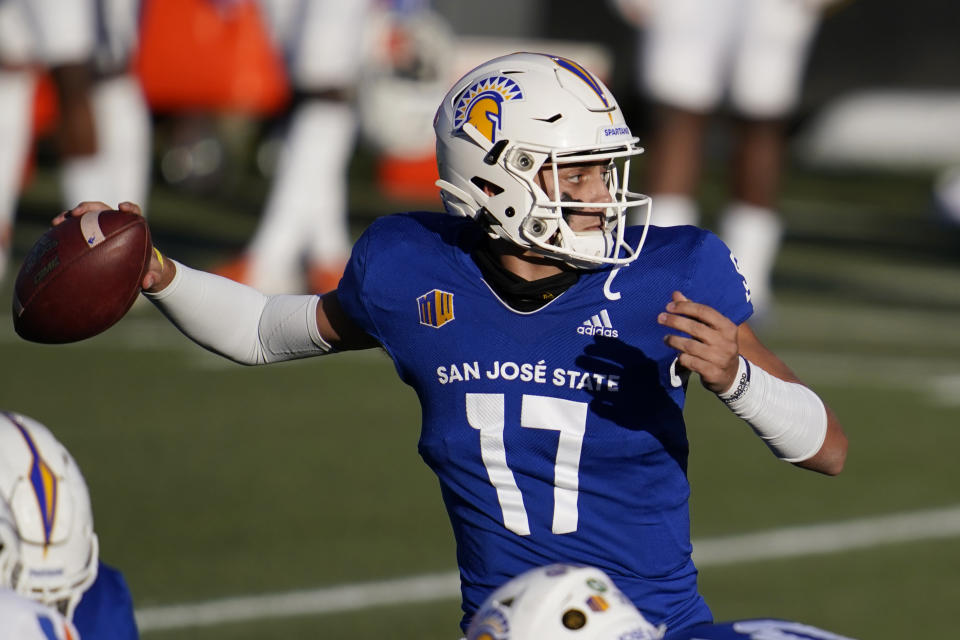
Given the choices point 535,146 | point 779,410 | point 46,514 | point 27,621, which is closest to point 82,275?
point 46,514

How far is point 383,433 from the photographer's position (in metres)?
6.28

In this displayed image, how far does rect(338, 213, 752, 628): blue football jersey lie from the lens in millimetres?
3025

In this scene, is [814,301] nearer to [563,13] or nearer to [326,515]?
[326,515]

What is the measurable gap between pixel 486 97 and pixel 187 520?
2347mm

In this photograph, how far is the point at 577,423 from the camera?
3025 mm

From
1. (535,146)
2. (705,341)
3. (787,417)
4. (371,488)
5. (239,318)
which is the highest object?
(535,146)

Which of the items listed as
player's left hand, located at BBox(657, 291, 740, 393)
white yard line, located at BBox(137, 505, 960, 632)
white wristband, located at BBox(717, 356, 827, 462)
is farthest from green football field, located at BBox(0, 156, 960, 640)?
player's left hand, located at BBox(657, 291, 740, 393)

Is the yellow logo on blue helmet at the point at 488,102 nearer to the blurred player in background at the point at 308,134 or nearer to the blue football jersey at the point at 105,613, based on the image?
the blue football jersey at the point at 105,613

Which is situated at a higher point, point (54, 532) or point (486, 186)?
point (486, 186)

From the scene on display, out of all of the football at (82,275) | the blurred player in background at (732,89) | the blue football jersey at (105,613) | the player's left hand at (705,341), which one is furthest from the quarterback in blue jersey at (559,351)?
the blurred player in background at (732,89)

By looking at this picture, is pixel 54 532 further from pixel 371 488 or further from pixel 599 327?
pixel 371 488

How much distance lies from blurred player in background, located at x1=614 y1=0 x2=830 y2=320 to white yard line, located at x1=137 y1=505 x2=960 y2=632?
2748 millimetres

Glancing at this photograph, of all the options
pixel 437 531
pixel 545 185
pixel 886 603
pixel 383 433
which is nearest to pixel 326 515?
pixel 437 531

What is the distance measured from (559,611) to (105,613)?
3.70 feet
